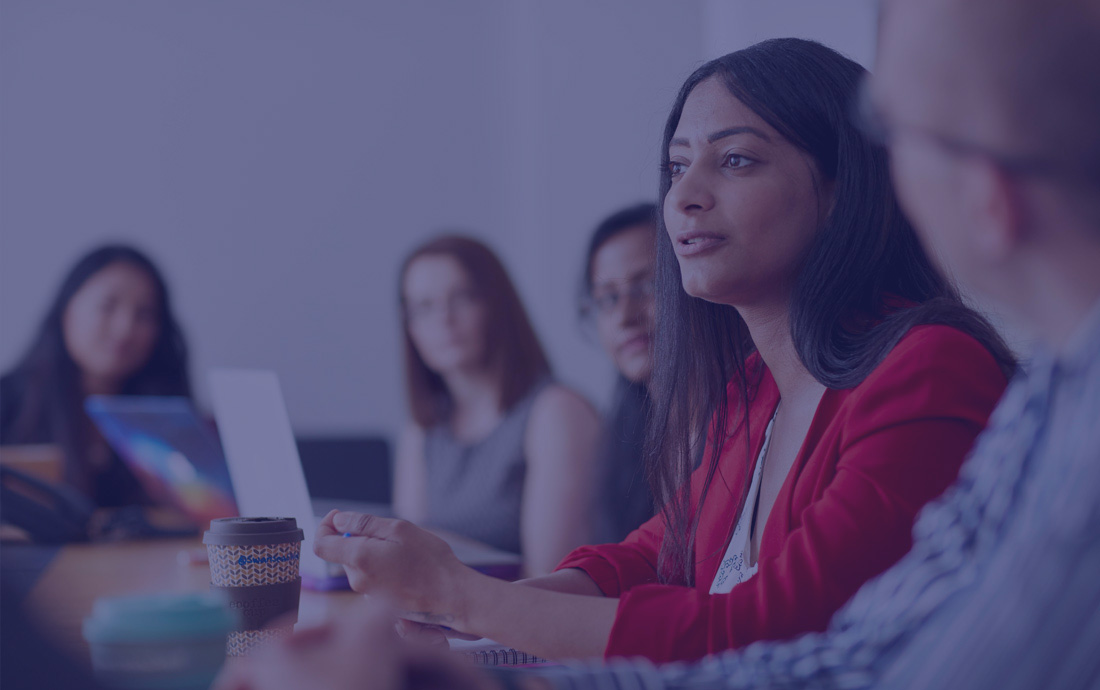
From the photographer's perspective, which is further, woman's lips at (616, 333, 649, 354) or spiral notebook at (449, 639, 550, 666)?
woman's lips at (616, 333, 649, 354)

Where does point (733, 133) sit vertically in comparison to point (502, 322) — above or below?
above

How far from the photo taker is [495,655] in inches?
35.4

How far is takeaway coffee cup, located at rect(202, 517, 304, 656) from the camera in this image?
90 cm

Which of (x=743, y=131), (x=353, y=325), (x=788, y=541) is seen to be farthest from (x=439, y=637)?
(x=353, y=325)

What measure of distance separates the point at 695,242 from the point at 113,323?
2105mm

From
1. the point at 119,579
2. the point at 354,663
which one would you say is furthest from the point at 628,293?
the point at 354,663

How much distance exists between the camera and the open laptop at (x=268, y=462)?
1188 mm

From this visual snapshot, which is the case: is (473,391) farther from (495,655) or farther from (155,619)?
(155,619)

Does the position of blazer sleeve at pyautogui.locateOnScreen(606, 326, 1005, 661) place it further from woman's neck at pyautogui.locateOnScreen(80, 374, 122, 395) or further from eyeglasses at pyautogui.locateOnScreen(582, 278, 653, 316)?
woman's neck at pyautogui.locateOnScreen(80, 374, 122, 395)

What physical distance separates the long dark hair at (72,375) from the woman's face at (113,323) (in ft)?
0.06

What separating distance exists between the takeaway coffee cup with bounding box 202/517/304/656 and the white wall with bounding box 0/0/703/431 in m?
2.34

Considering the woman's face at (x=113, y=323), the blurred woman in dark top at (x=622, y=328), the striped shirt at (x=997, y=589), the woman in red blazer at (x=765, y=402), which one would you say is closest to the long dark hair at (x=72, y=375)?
the woman's face at (x=113, y=323)

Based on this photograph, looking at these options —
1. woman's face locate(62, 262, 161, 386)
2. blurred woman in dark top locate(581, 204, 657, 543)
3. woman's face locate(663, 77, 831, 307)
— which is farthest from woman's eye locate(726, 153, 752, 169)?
woman's face locate(62, 262, 161, 386)

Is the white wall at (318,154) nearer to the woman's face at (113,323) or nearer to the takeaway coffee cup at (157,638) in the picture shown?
the woman's face at (113,323)
